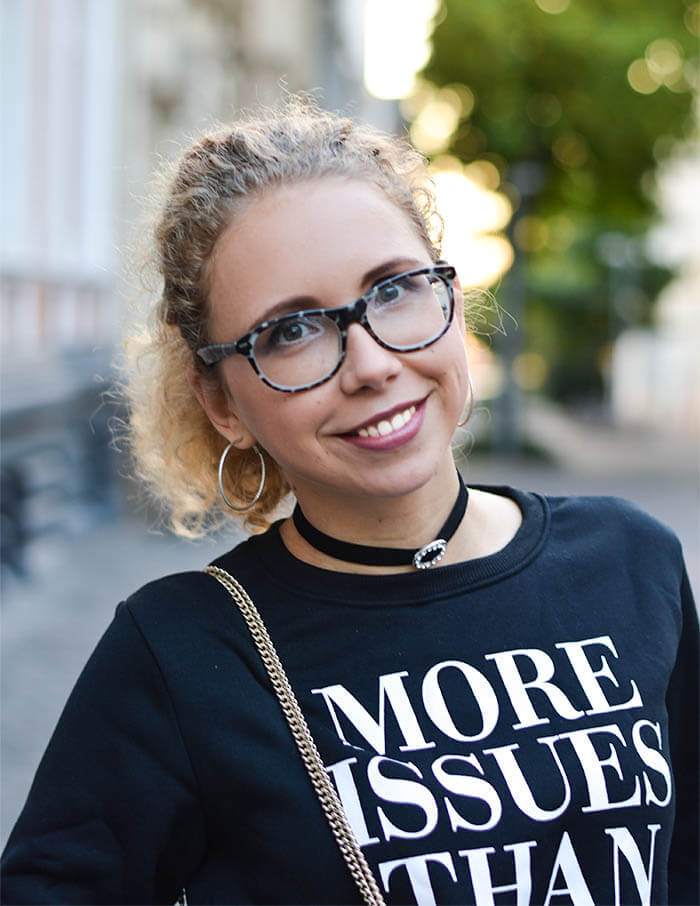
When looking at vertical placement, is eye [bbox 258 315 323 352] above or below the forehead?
below

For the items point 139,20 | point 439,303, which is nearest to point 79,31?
point 139,20

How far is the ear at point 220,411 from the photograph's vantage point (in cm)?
194

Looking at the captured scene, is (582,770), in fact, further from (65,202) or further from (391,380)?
(65,202)

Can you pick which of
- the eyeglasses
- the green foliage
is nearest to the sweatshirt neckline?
the eyeglasses

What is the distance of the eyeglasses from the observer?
1703 mm

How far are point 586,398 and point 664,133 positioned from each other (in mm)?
17243

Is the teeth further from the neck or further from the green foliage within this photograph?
the green foliage

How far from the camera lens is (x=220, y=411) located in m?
1.96

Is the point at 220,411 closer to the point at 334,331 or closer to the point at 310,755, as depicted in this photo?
the point at 334,331

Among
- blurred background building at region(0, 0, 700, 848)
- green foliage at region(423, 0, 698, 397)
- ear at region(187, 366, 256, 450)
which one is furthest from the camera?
green foliage at region(423, 0, 698, 397)

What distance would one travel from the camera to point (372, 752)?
1.64 meters

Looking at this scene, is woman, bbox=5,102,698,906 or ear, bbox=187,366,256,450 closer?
woman, bbox=5,102,698,906

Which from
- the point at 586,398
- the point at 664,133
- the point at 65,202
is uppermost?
the point at 664,133

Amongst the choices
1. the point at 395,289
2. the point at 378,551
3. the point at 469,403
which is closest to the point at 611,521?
the point at 469,403
